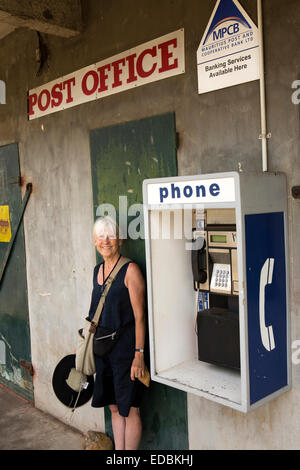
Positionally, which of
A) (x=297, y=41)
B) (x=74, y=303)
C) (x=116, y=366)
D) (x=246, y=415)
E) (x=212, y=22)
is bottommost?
(x=246, y=415)

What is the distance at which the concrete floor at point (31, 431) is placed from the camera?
12.9ft

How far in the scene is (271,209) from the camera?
2439mm

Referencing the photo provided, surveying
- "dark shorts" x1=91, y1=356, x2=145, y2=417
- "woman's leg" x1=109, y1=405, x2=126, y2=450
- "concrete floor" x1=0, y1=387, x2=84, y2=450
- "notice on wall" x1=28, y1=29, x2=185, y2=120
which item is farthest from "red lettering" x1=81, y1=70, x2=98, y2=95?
"concrete floor" x1=0, y1=387, x2=84, y2=450

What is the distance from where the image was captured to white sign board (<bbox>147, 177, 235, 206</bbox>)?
234cm

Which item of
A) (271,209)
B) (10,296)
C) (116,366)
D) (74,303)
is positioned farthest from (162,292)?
(10,296)

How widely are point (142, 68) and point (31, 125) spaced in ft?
5.23

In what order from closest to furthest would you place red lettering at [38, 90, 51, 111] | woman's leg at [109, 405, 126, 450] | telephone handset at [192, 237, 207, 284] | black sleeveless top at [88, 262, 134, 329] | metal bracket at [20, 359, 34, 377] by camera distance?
telephone handset at [192, 237, 207, 284] → black sleeveless top at [88, 262, 134, 329] → woman's leg at [109, 405, 126, 450] → red lettering at [38, 90, 51, 111] → metal bracket at [20, 359, 34, 377]

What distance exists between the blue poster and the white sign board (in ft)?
0.58

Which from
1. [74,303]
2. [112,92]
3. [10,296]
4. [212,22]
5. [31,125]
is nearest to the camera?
[212,22]

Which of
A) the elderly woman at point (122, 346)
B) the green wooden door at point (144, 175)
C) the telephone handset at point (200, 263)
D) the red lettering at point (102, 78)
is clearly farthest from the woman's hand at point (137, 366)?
the red lettering at point (102, 78)

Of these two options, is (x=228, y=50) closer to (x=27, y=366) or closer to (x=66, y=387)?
(x=66, y=387)

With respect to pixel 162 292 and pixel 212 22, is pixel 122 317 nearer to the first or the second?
pixel 162 292

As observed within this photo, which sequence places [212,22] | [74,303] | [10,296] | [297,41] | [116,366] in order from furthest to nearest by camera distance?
[10,296] < [74,303] < [116,366] < [212,22] < [297,41]
